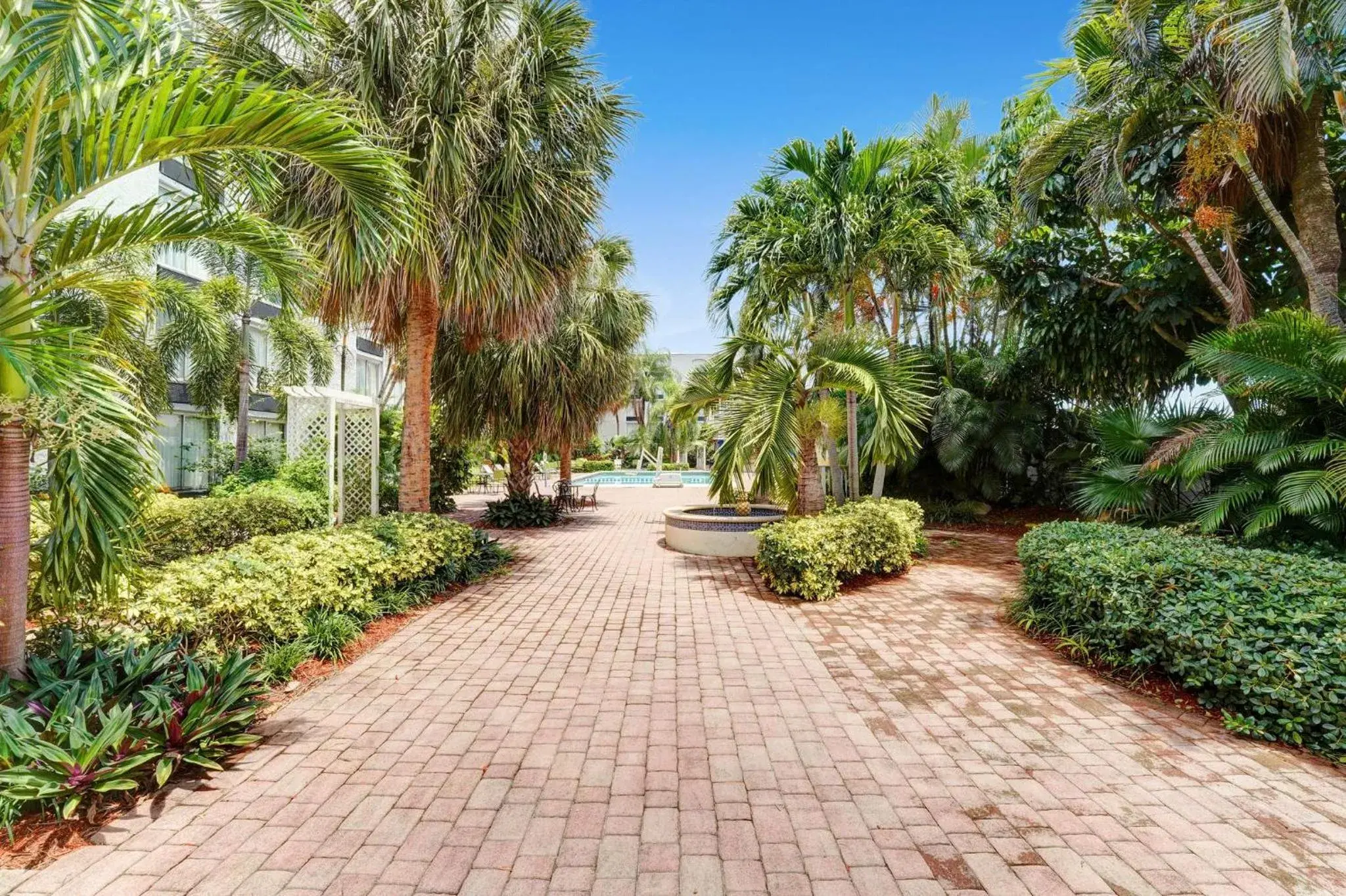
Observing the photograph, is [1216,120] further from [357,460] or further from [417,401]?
[357,460]

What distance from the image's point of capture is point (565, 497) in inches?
621

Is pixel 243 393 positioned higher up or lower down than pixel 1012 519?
higher up

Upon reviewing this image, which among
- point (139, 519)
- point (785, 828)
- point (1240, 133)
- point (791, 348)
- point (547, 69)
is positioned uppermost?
point (547, 69)

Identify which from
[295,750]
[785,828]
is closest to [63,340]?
[295,750]

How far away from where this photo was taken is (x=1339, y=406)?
5035 millimetres

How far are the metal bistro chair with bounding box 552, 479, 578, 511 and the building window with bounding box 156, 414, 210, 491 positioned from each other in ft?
32.6

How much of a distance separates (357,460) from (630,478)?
2317cm

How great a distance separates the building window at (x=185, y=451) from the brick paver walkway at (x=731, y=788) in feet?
52.0

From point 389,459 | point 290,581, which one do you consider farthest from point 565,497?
point 290,581

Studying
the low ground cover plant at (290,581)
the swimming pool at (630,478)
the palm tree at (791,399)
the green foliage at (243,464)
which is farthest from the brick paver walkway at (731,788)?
the swimming pool at (630,478)

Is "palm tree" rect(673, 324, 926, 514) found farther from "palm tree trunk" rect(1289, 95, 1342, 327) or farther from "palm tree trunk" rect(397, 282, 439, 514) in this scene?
"palm tree trunk" rect(1289, 95, 1342, 327)

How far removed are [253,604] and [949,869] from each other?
187 inches

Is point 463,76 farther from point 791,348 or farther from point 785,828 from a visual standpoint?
point 785,828

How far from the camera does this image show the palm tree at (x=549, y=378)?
12125mm
